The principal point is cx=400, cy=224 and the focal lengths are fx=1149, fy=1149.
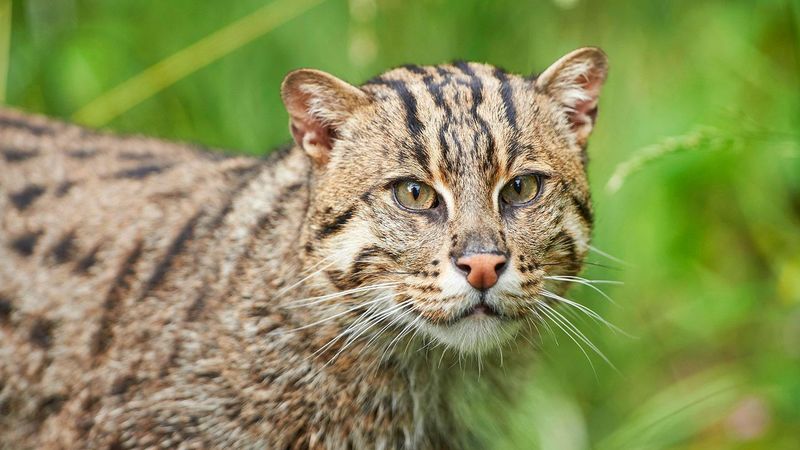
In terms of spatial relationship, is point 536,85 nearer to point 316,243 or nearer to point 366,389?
point 316,243

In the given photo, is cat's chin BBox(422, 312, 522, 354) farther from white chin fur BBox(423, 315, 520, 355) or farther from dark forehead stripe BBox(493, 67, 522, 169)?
dark forehead stripe BBox(493, 67, 522, 169)

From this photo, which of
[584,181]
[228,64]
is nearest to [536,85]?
[584,181]

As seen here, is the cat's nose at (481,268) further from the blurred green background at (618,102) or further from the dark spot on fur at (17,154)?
the dark spot on fur at (17,154)

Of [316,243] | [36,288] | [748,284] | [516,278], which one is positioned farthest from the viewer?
[748,284]

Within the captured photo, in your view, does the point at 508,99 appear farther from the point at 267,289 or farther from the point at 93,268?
the point at 93,268

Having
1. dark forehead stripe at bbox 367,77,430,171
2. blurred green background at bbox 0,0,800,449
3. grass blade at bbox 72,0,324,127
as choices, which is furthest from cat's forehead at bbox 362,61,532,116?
grass blade at bbox 72,0,324,127

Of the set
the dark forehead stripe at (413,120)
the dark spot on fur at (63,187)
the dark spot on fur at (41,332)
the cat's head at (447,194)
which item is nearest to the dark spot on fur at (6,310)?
the dark spot on fur at (41,332)
